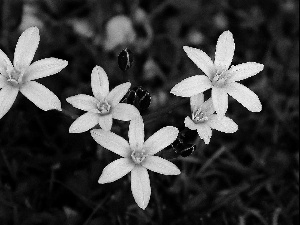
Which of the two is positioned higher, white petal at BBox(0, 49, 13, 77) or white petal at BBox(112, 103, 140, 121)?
white petal at BBox(0, 49, 13, 77)

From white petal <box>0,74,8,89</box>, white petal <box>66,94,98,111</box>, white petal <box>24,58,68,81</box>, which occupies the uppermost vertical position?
white petal <box>24,58,68,81</box>

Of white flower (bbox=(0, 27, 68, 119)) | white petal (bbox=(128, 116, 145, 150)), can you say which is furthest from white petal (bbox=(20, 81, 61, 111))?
white petal (bbox=(128, 116, 145, 150))

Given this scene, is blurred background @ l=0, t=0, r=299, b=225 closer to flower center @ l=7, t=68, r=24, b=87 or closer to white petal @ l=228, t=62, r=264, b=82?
white petal @ l=228, t=62, r=264, b=82

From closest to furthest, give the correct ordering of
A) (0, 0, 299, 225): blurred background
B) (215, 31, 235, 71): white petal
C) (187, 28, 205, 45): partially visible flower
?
(215, 31, 235, 71): white petal → (0, 0, 299, 225): blurred background → (187, 28, 205, 45): partially visible flower

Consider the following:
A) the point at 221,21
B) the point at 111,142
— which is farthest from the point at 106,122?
the point at 221,21

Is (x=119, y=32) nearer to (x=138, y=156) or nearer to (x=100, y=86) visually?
(x=100, y=86)

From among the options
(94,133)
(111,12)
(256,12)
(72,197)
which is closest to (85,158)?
(72,197)
